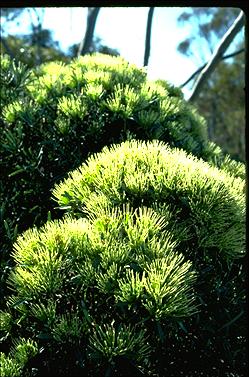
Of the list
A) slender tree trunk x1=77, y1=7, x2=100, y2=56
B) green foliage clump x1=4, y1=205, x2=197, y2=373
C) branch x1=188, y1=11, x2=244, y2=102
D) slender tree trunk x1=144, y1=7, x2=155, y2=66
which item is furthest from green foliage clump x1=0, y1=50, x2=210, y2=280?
slender tree trunk x1=144, y1=7, x2=155, y2=66

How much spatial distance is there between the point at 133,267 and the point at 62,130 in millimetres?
1626

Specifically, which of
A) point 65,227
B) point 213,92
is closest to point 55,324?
point 65,227

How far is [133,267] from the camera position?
2002 millimetres

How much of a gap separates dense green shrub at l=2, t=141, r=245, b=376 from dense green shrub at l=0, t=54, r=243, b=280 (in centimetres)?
83

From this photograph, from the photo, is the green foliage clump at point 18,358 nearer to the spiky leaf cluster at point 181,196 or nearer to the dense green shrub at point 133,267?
the dense green shrub at point 133,267

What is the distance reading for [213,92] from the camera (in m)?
28.0

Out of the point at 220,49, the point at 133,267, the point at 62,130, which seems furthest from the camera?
the point at 220,49

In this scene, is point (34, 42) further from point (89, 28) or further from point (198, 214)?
point (198, 214)

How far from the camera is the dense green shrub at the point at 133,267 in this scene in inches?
76.6

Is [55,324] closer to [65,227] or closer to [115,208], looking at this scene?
[65,227]

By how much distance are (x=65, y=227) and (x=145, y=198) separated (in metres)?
0.39

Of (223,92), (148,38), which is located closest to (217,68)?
(223,92)

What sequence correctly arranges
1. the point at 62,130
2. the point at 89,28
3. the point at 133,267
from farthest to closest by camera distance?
the point at 89,28, the point at 62,130, the point at 133,267

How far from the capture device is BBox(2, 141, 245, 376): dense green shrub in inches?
76.6
